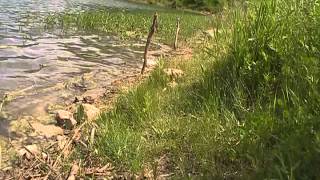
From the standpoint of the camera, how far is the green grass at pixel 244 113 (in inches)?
155

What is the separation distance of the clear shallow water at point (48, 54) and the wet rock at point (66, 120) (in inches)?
104

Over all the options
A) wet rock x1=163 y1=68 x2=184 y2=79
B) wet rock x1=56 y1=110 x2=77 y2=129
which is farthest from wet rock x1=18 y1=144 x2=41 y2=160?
wet rock x1=163 y1=68 x2=184 y2=79

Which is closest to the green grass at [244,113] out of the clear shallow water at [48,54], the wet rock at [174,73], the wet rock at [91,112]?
the wet rock at [91,112]

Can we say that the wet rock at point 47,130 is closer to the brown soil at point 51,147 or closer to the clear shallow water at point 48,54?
the brown soil at point 51,147

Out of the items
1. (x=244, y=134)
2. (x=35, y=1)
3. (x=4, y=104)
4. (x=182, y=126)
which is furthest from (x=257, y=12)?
(x=35, y=1)

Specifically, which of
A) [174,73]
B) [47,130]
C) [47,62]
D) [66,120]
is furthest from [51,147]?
[47,62]

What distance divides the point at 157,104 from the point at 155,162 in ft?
6.34

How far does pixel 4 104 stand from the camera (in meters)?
9.39

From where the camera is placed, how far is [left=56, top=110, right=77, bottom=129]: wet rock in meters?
8.10

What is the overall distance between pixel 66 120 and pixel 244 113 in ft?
13.2

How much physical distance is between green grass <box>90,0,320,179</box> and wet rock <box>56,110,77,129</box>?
1084 mm

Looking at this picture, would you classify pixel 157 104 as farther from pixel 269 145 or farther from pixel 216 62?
pixel 269 145

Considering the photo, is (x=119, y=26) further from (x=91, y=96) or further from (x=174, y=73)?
(x=174, y=73)

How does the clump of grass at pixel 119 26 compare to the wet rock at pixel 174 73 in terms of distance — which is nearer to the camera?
the wet rock at pixel 174 73
